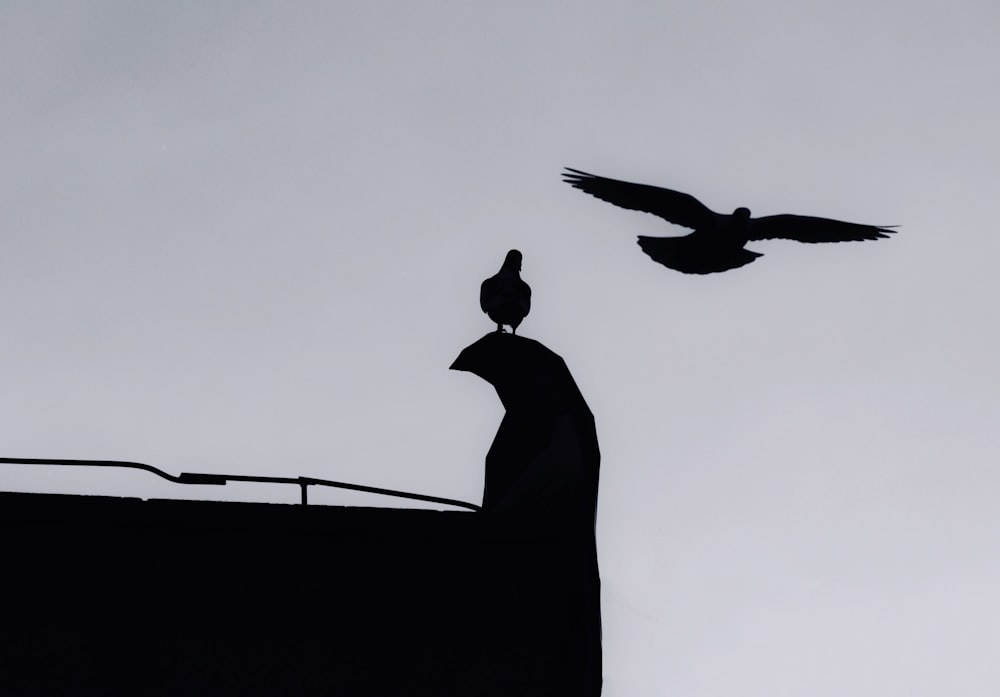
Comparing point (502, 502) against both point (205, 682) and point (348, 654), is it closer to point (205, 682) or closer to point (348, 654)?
point (348, 654)

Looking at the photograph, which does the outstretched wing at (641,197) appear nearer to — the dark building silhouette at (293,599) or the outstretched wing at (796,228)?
the outstretched wing at (796,228)

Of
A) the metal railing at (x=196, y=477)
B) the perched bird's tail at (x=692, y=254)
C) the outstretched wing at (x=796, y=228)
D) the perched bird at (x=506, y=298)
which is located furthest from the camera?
the outstretched wing at (x=796, y=228)

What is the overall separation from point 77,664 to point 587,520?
3.09 metres

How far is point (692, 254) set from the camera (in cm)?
1248

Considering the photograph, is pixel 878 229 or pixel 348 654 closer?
pixel 348 654

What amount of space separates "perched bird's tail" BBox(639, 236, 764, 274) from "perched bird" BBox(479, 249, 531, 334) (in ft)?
9.38

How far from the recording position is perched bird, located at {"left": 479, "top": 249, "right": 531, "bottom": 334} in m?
9.45

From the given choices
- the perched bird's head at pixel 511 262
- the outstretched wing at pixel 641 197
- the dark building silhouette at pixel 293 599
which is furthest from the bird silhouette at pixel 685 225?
the dark building silhouette at pixel 293 599

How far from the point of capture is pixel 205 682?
7410 mm

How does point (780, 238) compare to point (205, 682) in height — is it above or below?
above

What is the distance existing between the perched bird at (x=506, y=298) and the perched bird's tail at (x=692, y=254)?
2858 mm

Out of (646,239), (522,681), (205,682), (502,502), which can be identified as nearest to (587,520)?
(502,502)

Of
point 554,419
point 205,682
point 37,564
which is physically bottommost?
point 205,682

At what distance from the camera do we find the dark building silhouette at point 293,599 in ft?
24.3
